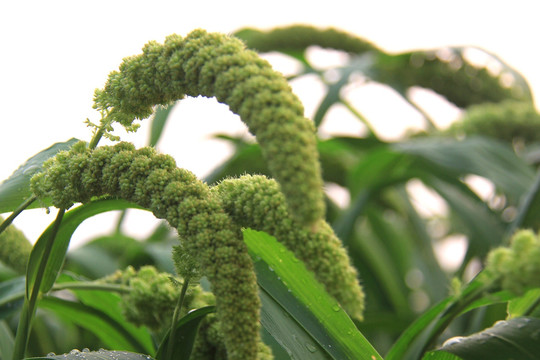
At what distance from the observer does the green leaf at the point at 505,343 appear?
0.69 meters

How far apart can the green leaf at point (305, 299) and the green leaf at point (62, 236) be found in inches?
7.9

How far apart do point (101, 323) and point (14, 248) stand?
0.22 m

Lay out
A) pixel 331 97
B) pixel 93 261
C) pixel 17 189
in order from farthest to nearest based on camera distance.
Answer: pixel 331 97 < pixel 93 261 < pixel 17 189

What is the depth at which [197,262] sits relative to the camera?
2.21 ft

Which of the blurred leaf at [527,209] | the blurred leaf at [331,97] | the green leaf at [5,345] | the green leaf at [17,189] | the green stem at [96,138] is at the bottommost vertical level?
the blurred leaf at [527,209]

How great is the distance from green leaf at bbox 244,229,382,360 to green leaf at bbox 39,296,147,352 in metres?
0.38

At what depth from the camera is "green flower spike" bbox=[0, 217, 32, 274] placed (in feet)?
3.31

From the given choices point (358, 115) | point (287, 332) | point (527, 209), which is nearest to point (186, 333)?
point (287, 332)

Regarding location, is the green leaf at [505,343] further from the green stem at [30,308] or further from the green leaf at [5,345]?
the green leaf at [5,345]

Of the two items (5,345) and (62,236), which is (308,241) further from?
(5,345)

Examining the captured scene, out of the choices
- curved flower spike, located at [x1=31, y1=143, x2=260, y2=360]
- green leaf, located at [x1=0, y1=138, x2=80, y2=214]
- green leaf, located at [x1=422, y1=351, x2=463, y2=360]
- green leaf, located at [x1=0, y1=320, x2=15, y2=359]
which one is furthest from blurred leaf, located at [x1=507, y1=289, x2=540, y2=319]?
green leaf, located at [x1=0, y1=320, x2=15, y2=359]

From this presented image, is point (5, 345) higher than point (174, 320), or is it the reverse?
point (5, 345)

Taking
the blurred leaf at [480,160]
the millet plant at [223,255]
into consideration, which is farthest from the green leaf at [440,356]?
the blurred leaf at [480,160]

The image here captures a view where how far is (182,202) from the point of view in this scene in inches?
25.7
